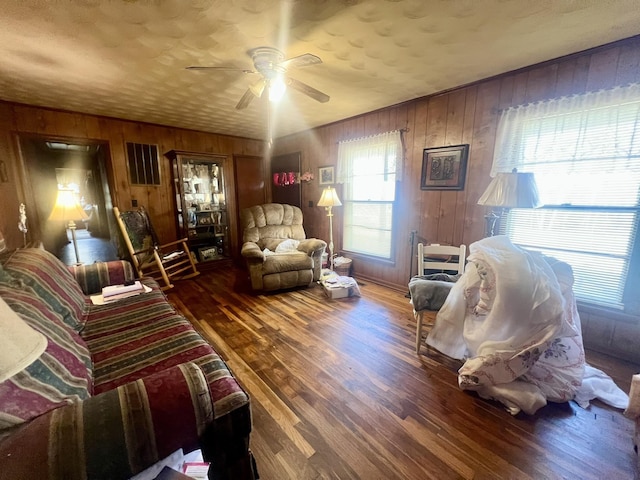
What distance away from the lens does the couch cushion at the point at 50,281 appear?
1.36 metres

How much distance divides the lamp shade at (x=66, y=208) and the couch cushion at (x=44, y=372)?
69.6 inches

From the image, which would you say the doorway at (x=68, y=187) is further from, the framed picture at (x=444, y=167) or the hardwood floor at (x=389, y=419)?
the framed picture at (x=444, y=167)

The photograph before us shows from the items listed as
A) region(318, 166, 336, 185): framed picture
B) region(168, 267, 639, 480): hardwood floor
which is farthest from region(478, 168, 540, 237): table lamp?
region(318, 166, 336, 185): framed picture

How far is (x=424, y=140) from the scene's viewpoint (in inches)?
115

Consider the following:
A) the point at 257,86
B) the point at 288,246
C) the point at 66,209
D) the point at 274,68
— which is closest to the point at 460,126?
the point at 274,68

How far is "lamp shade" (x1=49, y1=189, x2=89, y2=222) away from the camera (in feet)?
8.54

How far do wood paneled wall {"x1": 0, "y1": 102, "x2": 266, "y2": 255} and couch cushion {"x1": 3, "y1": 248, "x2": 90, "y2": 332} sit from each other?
6.97ft

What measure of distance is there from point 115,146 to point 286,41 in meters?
3.11

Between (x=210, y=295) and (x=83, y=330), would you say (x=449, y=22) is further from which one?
(x=210, y=295)

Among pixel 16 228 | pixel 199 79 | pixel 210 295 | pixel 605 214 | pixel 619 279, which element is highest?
pixel 199 79

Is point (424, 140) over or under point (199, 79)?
under

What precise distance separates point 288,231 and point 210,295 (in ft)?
4.55

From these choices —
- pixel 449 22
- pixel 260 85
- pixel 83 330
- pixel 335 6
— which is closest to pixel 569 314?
pixel 449 22

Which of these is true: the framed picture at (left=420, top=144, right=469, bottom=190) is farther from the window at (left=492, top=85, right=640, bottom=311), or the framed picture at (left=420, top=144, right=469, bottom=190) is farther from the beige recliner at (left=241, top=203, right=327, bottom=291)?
the beige recliner at (left=241, top=203, right=327, bottom=291)
